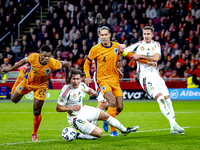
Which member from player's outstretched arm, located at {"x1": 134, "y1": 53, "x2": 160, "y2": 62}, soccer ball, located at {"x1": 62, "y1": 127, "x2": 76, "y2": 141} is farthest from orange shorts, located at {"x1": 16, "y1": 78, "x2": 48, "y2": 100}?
player's outstretched arm, located at {"x1": 134, "y1": 53, "x2": 160, "y2": 62}

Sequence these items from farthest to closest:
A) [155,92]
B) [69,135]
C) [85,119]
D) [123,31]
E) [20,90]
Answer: [123,31] → [155,92] → [20,90] → [85,119] → [69,135]

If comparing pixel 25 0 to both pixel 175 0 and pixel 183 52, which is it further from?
pixel 183 52

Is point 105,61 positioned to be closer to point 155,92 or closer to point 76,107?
point 155,92

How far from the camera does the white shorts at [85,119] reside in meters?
6.68

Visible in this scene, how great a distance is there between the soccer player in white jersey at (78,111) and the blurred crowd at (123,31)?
37.2 feet

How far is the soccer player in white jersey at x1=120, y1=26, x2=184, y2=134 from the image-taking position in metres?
7.69

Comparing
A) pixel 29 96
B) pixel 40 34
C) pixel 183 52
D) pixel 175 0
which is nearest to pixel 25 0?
pixel 40 34

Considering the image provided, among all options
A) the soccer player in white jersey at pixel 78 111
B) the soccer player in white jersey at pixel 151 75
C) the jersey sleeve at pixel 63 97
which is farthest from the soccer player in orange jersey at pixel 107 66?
the jersey sleeve at pixel 63 97

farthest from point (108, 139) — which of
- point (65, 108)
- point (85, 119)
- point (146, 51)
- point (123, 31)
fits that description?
point (123, 31)

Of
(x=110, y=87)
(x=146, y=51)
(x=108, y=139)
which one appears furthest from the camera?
(x=146, y=51)

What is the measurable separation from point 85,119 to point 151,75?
2.11 meters

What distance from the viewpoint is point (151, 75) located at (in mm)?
8008

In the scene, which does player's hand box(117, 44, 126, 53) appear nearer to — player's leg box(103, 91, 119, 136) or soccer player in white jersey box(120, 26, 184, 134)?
soccer player in white jersey box(120, 26, 184, 134)

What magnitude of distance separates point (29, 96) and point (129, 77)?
558 cm
